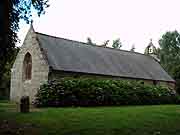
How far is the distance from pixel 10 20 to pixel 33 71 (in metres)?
16.4

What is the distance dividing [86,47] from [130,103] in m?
10.3

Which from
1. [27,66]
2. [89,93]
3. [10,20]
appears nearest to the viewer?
[10,20]

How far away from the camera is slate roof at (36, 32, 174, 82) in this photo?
28188mm

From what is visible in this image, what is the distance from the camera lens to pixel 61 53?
95.5 feet

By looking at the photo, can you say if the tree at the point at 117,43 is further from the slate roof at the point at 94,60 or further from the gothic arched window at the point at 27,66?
the gothic arched window at the point at 27,66

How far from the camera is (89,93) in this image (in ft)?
78.3

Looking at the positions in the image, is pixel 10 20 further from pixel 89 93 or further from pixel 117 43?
pixel 117 43

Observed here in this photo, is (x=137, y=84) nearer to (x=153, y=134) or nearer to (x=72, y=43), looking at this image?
(x=72, y=43)

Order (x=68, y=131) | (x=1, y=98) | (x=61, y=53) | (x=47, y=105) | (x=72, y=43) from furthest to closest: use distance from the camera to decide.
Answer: (x=1, y=98) < (x=72, y=43) < (x=61, y=53) < (x=47, y=105) < (x=68, y=131)

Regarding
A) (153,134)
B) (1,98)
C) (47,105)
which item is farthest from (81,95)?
(1,98)

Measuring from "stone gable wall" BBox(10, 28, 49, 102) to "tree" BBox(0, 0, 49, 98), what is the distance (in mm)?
13054

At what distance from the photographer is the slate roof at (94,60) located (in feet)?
92.5

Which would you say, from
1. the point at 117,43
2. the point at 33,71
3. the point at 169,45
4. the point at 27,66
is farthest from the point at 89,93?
the point at 117,43

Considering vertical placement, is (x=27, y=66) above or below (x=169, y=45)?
below
